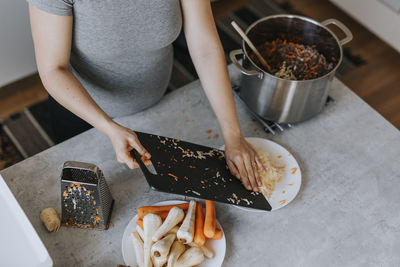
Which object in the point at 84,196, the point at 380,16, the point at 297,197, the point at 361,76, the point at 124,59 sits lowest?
the point at 361,76

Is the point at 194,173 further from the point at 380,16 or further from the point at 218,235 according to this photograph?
the point at 380,16

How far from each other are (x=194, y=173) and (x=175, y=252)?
0.21 meters

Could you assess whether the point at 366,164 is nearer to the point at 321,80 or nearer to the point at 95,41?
the point at 321,80

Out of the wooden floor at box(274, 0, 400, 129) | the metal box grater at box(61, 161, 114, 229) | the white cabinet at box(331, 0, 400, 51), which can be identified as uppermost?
the metal box grater at box(61, 161, 114, 229)

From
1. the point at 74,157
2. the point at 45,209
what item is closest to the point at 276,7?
the point at 74,157

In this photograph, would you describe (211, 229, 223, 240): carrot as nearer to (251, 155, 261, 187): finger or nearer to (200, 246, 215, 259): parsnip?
(200, 246, 215, 259): parsnip

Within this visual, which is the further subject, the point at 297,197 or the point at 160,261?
the point at 297,197

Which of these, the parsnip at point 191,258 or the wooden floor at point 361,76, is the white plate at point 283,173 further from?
the wooden floor at point 361,76

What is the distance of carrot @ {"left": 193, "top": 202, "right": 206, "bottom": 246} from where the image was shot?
100cm

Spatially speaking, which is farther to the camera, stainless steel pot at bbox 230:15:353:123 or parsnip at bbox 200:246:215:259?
stainless steel pot at bbox 230:15:353:123

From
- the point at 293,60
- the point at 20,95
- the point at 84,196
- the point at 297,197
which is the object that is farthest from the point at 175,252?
the point at 20,95

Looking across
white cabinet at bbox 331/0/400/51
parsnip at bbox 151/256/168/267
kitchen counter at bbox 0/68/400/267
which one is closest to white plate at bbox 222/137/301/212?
kitchen counter at bbox 0/68/400/267

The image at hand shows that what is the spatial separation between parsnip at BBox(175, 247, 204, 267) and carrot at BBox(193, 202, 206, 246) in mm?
21

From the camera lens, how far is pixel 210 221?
3.43 ft
